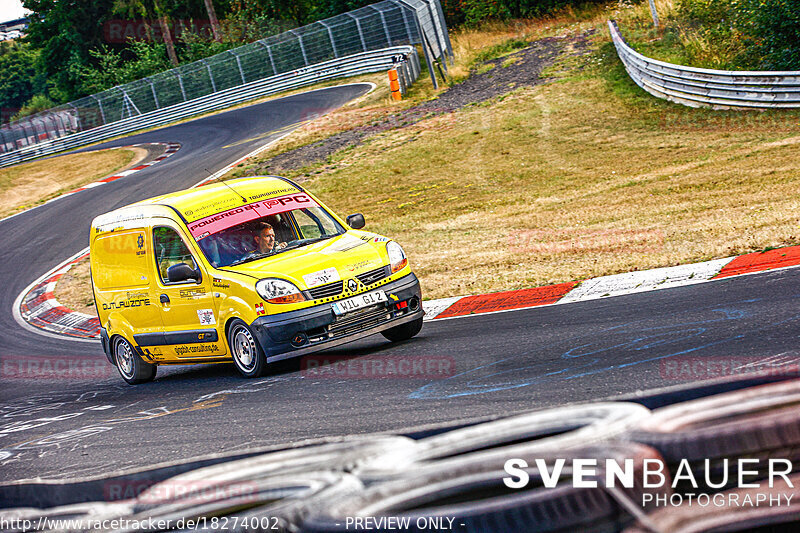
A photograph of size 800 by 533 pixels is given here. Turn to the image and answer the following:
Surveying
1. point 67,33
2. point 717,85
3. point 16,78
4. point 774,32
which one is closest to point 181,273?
point 717,85

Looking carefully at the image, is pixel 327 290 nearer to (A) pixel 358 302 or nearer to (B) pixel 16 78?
(A) pixel 358 302

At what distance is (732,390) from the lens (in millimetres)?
2963

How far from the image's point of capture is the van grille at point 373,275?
8.55m

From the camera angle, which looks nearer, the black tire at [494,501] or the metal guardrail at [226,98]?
the black tire at [494,501]

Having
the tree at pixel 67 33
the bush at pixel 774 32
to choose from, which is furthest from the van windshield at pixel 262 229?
the tree at pixel 67 33

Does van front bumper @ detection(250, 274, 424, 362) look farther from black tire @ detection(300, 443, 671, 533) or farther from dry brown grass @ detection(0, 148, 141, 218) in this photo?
dry brown grass @ detection(0, 148, 141, 218)

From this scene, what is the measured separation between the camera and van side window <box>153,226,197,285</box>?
9305mm

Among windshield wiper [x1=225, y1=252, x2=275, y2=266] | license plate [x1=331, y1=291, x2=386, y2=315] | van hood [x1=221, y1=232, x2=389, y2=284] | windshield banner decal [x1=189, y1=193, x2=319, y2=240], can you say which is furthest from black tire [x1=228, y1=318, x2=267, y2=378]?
windshield banner decal [x1=189, y1=193, x2=319, y2=240]

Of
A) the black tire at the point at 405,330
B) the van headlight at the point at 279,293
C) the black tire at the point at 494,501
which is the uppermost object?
the black tire at the point at 494,501

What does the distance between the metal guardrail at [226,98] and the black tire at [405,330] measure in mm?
30190

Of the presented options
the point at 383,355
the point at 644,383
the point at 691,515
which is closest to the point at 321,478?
the point at 691,515

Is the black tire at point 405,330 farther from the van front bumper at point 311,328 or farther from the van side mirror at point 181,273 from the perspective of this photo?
the van side mirror at point 181,273

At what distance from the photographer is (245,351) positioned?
28.3ft

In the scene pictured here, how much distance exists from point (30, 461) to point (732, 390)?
5890mm
